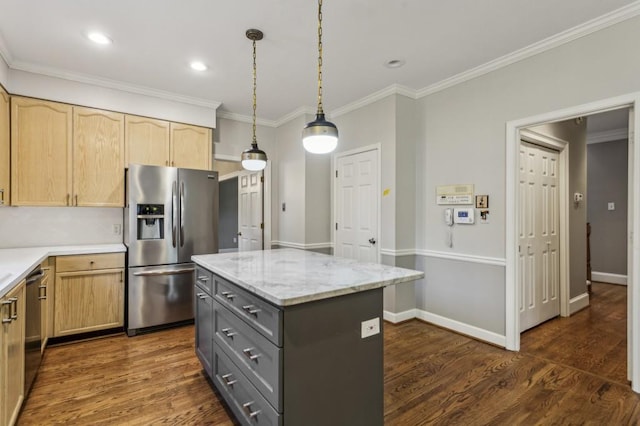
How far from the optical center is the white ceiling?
2247 millimetres

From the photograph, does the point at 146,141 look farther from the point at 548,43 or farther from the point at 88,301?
the point at 548,43

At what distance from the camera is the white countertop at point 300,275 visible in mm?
1415

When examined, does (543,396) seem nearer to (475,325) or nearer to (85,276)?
(475,325)

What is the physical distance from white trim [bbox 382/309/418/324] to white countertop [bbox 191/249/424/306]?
1685mm

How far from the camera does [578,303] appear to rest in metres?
4.09

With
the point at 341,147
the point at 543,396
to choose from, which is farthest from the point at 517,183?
the point at 341,147

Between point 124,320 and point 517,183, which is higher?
point 517,183

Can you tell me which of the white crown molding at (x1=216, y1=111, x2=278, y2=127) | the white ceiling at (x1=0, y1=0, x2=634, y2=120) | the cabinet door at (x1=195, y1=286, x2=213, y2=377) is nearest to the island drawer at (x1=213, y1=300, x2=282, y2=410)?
the cabinet door at (x1=195, y1=286, x2=213, y2=377)

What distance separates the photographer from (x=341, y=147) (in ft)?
14.3

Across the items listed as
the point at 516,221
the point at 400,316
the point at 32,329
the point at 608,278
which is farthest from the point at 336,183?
the point at 608,278

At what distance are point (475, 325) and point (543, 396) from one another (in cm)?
101

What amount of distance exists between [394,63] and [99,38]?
259cm

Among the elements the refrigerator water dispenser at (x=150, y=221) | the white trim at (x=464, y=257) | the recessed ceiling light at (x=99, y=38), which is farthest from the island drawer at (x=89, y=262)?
the white trim at (x=464, y=257)

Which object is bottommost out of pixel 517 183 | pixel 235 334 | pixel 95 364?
pixel 95 364
